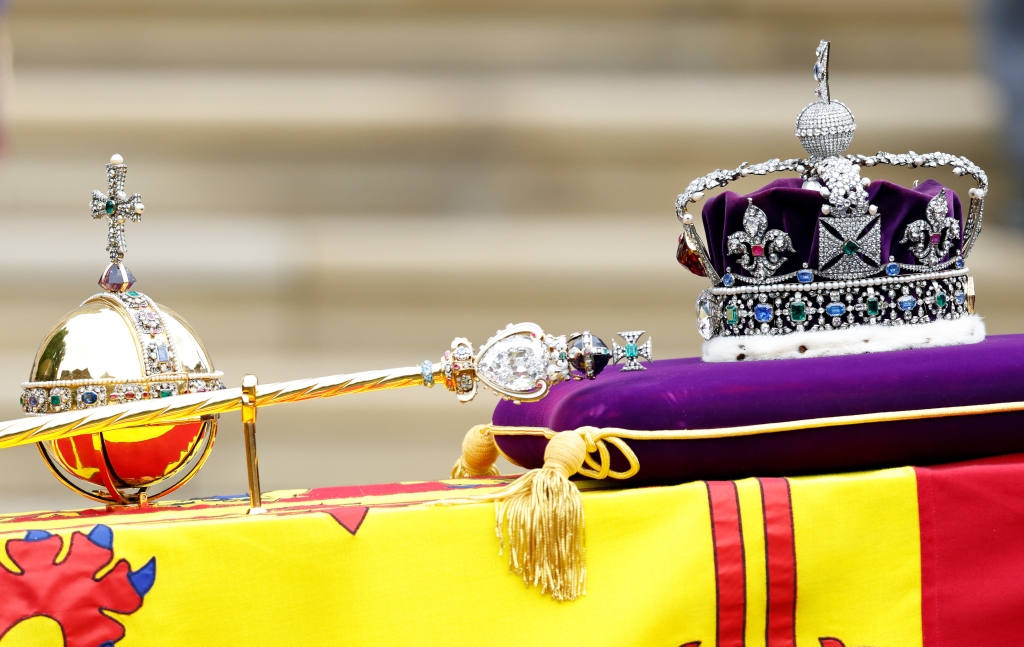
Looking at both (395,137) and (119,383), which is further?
(395,137)

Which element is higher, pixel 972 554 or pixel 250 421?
pixel 250 421

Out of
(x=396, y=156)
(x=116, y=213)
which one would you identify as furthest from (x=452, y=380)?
(x=396, y=156)

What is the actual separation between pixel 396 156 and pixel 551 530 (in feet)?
4.84

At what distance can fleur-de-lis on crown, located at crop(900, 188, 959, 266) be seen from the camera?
1.17m

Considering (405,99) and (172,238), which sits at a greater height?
(405,99)

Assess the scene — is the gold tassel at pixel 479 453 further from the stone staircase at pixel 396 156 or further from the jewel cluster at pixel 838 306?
the stone staircase at pixel 396 156

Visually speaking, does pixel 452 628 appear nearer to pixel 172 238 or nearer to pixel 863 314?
pixel 863 314

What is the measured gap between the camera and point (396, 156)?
7.45 feet

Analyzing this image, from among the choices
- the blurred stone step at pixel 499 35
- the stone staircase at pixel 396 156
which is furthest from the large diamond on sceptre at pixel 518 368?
the blurred stone step at pixel 499 35

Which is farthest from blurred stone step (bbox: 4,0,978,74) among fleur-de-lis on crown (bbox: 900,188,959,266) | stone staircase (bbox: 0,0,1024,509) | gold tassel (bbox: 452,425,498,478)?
fleur-de-lis on crown (bbox: 900,188,959,266)

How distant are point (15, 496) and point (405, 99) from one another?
1.15 metres

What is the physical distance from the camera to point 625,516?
97cm

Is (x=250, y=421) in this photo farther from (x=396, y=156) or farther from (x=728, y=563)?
(x=396, y=156)

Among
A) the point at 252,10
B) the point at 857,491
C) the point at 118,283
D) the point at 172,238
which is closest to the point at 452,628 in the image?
the point at 857,491
